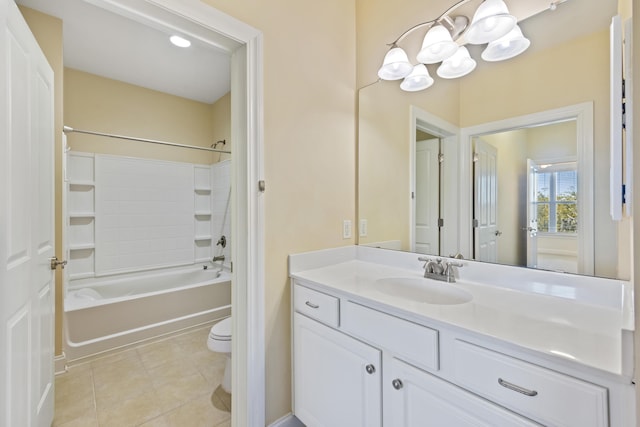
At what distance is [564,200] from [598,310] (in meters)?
0.40

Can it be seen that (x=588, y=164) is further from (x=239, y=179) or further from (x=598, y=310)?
(x=239, y=179)

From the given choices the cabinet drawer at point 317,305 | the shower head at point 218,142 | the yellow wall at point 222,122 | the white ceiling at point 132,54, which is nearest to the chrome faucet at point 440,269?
the cabinet drawer at point 317,305

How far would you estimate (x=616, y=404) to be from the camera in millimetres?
579

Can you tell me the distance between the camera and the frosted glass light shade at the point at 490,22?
1.13 metres

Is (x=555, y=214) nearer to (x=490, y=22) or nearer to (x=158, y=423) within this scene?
(x=490, y=22)

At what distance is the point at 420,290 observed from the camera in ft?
4.36

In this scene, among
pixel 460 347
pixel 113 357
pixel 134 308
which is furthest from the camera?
pixel 134 308

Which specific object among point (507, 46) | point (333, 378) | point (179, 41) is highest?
point (179, 41)

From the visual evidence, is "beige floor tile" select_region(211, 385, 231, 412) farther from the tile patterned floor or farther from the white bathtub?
the white bathtub

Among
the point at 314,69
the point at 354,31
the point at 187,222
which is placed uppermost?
the point at 354,31

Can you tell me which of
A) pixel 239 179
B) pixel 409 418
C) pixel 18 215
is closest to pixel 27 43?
pixel 18 215

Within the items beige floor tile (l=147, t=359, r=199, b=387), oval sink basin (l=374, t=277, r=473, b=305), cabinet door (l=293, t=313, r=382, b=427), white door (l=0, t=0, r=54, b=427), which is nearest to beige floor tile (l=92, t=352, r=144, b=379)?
beige floor tile (l=147, t=359, r=199, b=387)

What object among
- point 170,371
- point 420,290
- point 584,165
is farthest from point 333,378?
point 170,371

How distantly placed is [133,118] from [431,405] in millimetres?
3666
